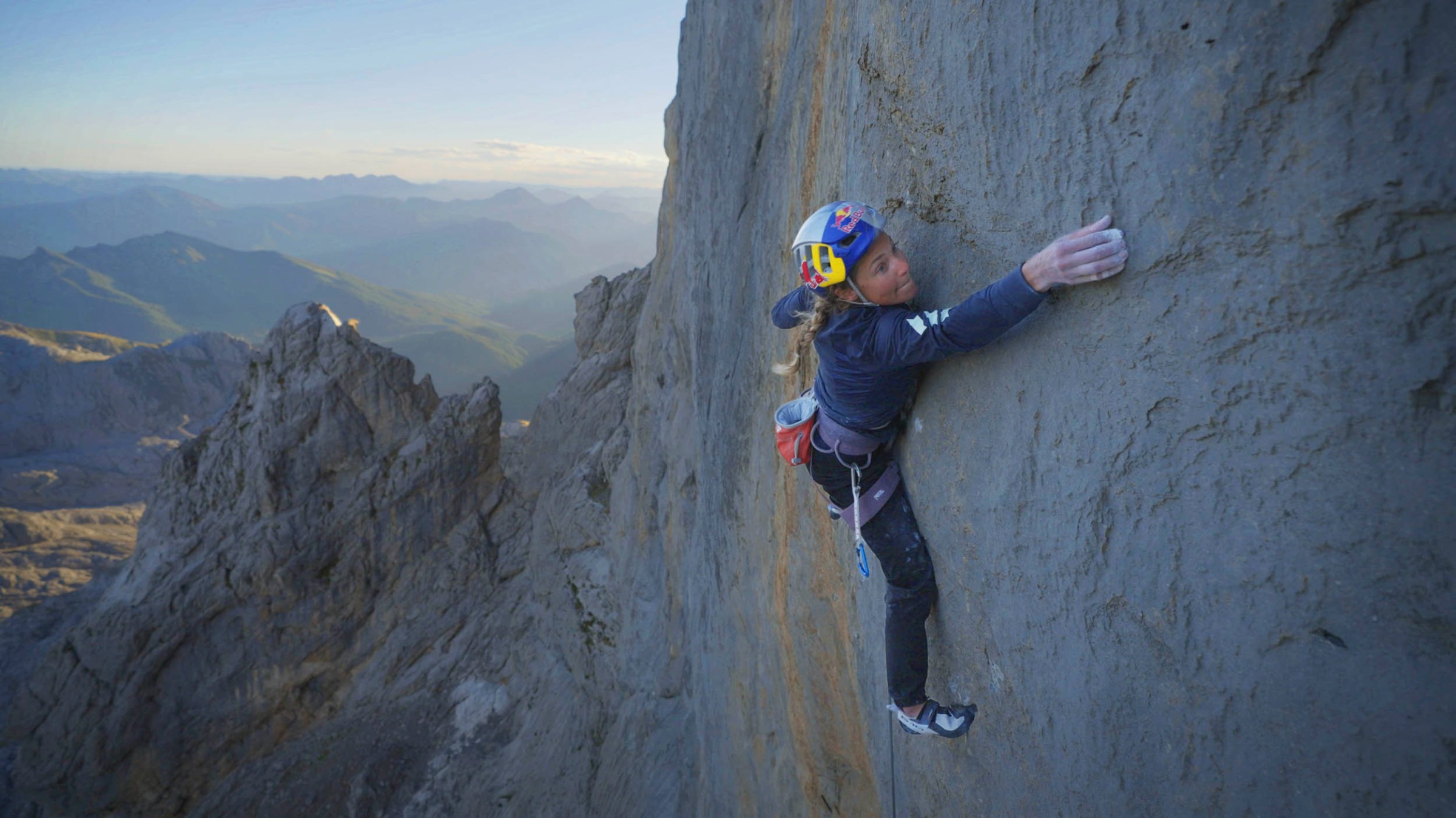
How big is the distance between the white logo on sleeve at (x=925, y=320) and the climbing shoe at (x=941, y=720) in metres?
A: 2.16

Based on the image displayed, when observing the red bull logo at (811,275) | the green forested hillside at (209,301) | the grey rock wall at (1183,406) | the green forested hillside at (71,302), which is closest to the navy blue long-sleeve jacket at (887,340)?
the red bull logo at (811,275)

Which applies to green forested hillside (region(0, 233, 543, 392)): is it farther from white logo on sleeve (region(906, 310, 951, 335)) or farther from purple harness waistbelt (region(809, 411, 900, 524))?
white logo on sleeve (region(906, 310, 951, 335))

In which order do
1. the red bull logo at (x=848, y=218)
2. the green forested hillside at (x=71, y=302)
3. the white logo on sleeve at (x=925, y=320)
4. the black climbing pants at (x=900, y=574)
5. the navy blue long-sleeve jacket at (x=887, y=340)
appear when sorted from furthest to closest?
the green forested hillside at (x=71, y=302)
the black climbing pants at (x=900, y=574)
the red bull logo at (x=848, y=218)
the white logo on sleeve at (x=925, y=320)
the navy blue long-sleeve jacket at (x=887, y=340)

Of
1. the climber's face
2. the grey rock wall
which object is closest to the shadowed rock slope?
the grey rock wall

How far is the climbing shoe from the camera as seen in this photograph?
13.2 feet

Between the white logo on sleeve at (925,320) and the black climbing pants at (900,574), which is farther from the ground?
the white logo on sleeve at (925,320)

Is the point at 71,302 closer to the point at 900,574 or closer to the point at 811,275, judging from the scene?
the point at 811,275

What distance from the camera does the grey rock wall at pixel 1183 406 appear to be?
7.11 feet

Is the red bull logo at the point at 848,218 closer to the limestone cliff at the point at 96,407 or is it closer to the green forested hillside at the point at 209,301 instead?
the limestone cliff at the point at 96,407

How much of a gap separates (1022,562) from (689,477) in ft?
28.0

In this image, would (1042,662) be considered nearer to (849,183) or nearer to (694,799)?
(849,183)

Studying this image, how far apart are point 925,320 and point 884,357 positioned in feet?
1.09

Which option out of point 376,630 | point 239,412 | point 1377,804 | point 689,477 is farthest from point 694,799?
point 239,412

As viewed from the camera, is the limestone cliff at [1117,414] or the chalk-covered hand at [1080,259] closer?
the limestone cliff at [1117,414]
